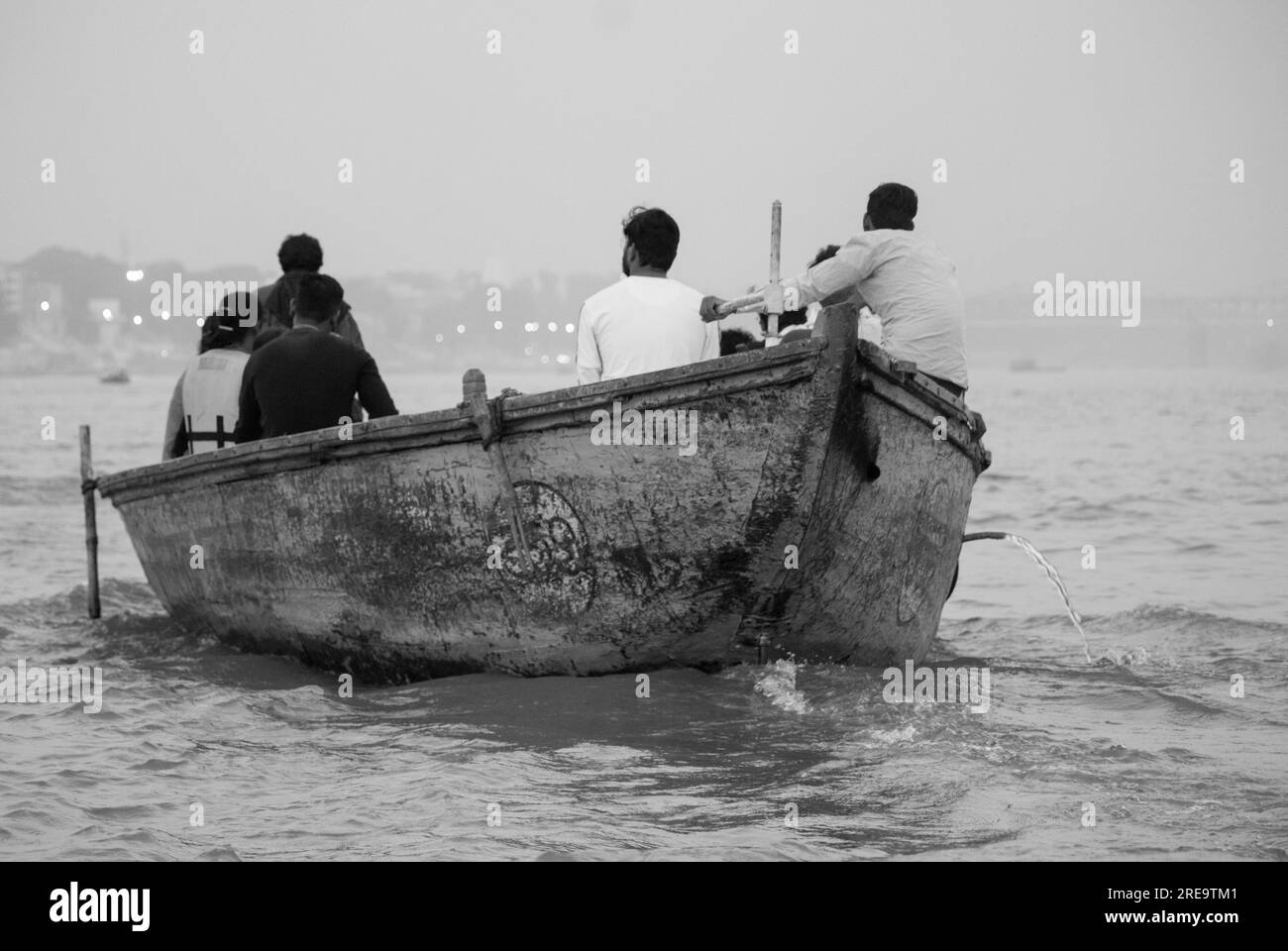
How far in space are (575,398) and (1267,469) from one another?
20871 mm

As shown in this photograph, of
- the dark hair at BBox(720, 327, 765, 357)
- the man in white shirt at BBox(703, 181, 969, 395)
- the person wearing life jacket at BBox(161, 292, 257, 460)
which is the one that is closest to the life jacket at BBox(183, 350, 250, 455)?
the person wearing life jacket at BBox(161, 292, 257, 460)

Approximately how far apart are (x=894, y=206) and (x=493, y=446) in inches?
84.7

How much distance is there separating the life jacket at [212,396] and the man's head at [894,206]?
147 inches

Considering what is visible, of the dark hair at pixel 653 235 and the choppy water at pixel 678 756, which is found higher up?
the dark hair at pixel 653 235

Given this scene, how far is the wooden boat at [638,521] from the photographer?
20.1 feet

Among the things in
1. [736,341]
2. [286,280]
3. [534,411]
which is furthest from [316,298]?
[736,341]

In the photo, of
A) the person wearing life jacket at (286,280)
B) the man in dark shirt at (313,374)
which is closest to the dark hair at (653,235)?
the man in dark shirt at (313,374)

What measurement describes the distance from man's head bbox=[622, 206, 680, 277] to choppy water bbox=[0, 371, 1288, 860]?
1790mm

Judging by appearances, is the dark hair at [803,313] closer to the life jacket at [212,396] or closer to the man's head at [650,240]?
the man's head at [650,240]

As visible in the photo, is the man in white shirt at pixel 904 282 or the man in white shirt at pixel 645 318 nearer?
the man in white shirt at pixel 645 318

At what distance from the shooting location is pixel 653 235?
678 centimetres

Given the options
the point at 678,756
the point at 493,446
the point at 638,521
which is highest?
the point at 493,446

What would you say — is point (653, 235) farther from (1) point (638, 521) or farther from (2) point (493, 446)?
(1) point (638, 521)
